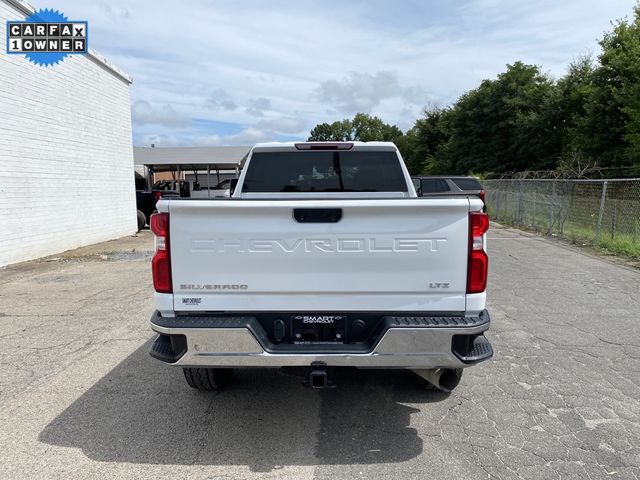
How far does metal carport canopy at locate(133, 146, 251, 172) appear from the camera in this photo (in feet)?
100

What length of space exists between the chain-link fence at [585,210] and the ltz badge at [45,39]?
1325 cm

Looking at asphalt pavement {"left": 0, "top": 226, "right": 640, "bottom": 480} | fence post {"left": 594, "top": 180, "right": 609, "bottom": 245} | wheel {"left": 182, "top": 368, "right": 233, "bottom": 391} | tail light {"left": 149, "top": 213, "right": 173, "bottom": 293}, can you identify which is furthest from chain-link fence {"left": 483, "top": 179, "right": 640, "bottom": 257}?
tail light {"left": 149, "top": 213, "right": 173, "bottom": 293}

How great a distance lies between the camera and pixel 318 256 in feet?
9.98

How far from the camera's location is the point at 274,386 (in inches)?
168

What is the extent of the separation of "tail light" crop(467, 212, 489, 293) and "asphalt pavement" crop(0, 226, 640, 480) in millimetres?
1083

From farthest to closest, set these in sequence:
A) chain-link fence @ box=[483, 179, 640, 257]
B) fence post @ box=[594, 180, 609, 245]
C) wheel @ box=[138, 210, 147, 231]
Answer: wheel @ box=[138, 210, 147, 231], fence post @ box=[594, 180, 609, 245], chain-link fence @ box=[483, 179, 640, 257]

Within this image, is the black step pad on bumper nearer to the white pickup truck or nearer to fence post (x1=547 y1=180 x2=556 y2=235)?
the white pickup truck

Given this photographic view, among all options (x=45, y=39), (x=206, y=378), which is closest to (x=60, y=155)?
(x=45, y=39)

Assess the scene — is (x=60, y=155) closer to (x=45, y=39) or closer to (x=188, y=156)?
(x=45, y=39)

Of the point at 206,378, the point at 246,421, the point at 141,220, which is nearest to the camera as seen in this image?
the point at 246,421

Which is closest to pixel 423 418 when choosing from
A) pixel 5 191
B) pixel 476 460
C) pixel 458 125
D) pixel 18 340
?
pixel 476 460

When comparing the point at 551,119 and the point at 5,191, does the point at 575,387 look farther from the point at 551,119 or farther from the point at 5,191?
the point at 551,119

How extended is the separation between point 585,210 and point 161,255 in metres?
13.4

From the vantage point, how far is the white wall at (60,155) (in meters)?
10.2
